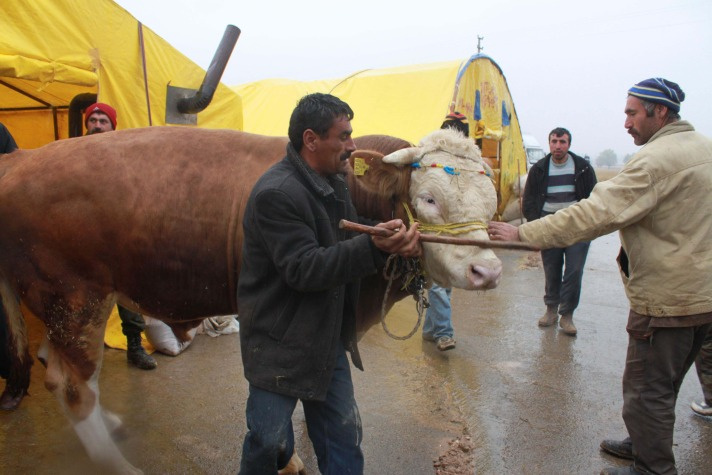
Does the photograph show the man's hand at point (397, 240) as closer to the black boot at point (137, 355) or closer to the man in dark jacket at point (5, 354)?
the man in dark jacket at point (5, 354)

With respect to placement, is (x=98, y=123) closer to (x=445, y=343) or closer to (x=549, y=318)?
(x=445, y=343)

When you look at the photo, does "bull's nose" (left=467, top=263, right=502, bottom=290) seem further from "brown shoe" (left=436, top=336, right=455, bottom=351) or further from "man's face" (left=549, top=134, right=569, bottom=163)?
"man's face" (left=549, top=134, right=569, bottom=163)

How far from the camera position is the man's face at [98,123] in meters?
4.11

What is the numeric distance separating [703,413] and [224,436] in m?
3.35

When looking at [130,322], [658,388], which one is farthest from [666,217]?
[130,322]

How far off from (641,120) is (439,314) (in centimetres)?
253

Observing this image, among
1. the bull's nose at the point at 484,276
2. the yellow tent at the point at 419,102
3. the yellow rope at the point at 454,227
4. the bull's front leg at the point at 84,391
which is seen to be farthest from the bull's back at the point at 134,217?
the yellow tent at the point at 419,102

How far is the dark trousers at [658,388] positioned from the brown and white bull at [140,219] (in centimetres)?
121

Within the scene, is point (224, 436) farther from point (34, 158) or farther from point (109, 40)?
point (109, 40)

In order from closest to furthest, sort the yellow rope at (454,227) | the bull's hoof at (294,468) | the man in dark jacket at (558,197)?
the yellow rope at (454,227) < the bull's hoof at (294,468) < the man in dark jacket at (558,197)

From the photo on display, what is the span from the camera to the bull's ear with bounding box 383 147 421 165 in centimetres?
241

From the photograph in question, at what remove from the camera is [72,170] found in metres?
2.57

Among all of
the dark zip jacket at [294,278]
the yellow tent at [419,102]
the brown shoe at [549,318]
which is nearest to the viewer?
the dark zip jacket at [294,278]

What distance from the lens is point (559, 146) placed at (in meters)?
5.59
